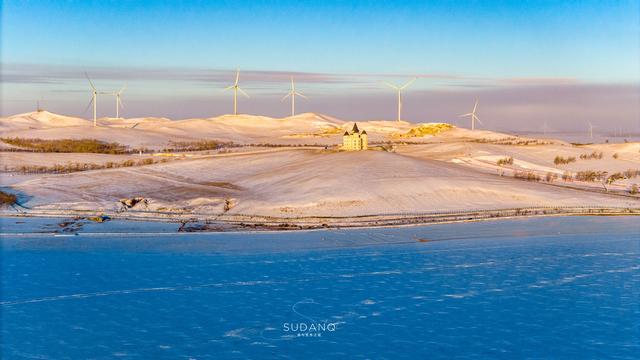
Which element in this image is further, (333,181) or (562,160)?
(562,160)

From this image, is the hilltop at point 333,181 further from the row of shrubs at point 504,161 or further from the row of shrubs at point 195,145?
the row of shrubs at point 195,145

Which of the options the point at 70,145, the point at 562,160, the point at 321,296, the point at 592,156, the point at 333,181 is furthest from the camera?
the point at 70,145

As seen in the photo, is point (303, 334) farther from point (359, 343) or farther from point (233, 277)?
point (233, 277)

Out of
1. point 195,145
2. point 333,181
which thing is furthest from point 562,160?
point 195,145

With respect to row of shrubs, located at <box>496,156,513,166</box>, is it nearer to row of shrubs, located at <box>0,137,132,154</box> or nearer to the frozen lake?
the frozen lake

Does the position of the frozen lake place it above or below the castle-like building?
below

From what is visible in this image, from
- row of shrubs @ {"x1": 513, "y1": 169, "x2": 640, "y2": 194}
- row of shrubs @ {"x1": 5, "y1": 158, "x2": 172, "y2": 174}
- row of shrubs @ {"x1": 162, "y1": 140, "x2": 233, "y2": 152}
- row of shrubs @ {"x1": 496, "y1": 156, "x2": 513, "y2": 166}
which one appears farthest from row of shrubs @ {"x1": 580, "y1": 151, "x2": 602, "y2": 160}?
row of shrubs @ {"x1": 162, "y1": 140, "x2": 233, "y2": 152}

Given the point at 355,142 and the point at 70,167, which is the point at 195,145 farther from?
the point at 355,142

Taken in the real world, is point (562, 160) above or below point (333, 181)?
above

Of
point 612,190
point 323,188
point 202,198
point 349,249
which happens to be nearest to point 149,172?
point 202,198

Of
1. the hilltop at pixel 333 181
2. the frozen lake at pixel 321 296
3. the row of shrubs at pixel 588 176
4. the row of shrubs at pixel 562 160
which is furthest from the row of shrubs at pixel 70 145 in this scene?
the frozen lake at pixel 321 296
